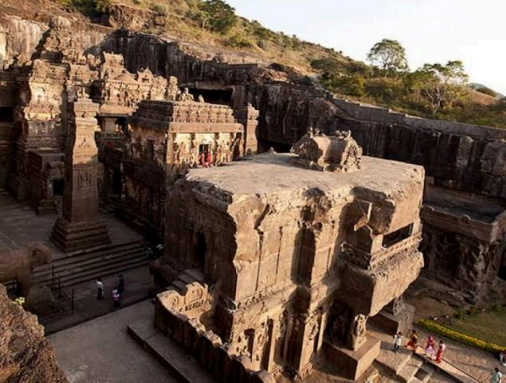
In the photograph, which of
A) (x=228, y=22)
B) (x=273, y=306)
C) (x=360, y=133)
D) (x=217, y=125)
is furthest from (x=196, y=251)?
(x=228, y=22)

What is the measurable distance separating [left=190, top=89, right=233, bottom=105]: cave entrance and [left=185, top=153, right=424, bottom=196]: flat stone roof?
2160 centimetres

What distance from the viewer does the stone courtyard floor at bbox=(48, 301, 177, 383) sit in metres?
7.63

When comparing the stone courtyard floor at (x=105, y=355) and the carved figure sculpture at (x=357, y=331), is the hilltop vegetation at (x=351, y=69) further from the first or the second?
the stone courtyard floor at (x=105, y=355)

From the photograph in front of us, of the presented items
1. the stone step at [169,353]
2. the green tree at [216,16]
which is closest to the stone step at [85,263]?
the stone step at [169,353]

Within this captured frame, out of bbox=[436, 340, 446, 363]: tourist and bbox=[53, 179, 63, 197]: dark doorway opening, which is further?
bbox=[53, 179, 63, 197]: dark doorway opening

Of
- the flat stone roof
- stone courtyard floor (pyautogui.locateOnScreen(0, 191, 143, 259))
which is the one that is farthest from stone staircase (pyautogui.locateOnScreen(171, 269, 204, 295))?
stone courtyard floor (pyautogui.locateOnScreen(0, 191, 143, 259))

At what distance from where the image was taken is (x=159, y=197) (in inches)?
672

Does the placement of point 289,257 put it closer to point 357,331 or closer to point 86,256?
point 357,331

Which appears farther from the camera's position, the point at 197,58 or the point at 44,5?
the point at 44,5

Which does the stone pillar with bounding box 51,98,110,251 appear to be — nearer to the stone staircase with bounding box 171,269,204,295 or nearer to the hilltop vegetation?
the stone staircase with bounding box 171,269,204,295

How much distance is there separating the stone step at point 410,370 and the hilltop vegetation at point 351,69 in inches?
762

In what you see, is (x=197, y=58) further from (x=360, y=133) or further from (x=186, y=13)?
(x=186, y=13)

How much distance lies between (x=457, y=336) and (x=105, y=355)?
11754mm

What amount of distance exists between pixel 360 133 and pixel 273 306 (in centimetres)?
1564
